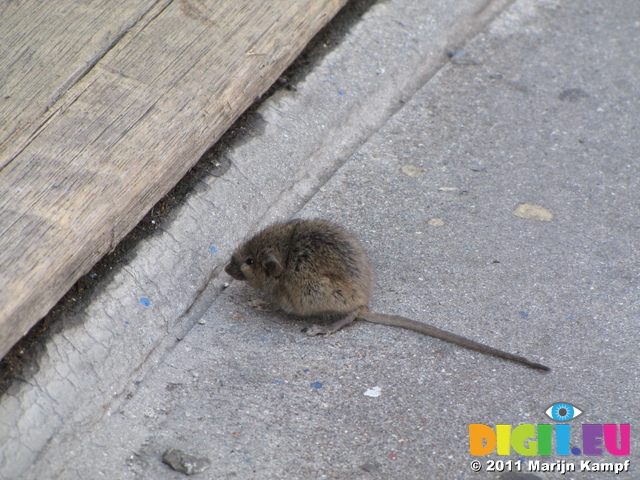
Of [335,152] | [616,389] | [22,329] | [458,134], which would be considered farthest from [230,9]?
[616,389]

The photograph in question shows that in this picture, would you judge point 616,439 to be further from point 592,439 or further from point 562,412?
point 562,412

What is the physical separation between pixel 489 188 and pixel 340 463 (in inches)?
80.8

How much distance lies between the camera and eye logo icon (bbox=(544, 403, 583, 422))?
3059 mm

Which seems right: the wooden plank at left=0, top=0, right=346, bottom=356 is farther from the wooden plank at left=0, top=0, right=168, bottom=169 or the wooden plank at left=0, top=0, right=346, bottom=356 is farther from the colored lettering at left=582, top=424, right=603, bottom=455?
the colored lettering at left=582, top=424, right=603, bottom=455

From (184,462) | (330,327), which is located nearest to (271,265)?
(330,327)

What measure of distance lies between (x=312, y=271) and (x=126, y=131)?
114 cm

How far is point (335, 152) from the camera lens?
14.5 feet

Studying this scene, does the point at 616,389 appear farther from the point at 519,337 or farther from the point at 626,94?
the point at 626,94

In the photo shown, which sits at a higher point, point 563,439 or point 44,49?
point 44,49

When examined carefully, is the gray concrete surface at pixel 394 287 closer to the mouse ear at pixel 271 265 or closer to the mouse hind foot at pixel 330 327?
the mouse hind foot at pixel 330 327

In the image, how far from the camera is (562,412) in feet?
10.1

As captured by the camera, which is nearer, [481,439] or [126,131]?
[481,439]

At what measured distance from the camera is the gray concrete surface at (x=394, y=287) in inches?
115

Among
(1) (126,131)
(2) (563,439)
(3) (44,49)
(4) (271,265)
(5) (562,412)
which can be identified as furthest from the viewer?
(4) (271,265)
